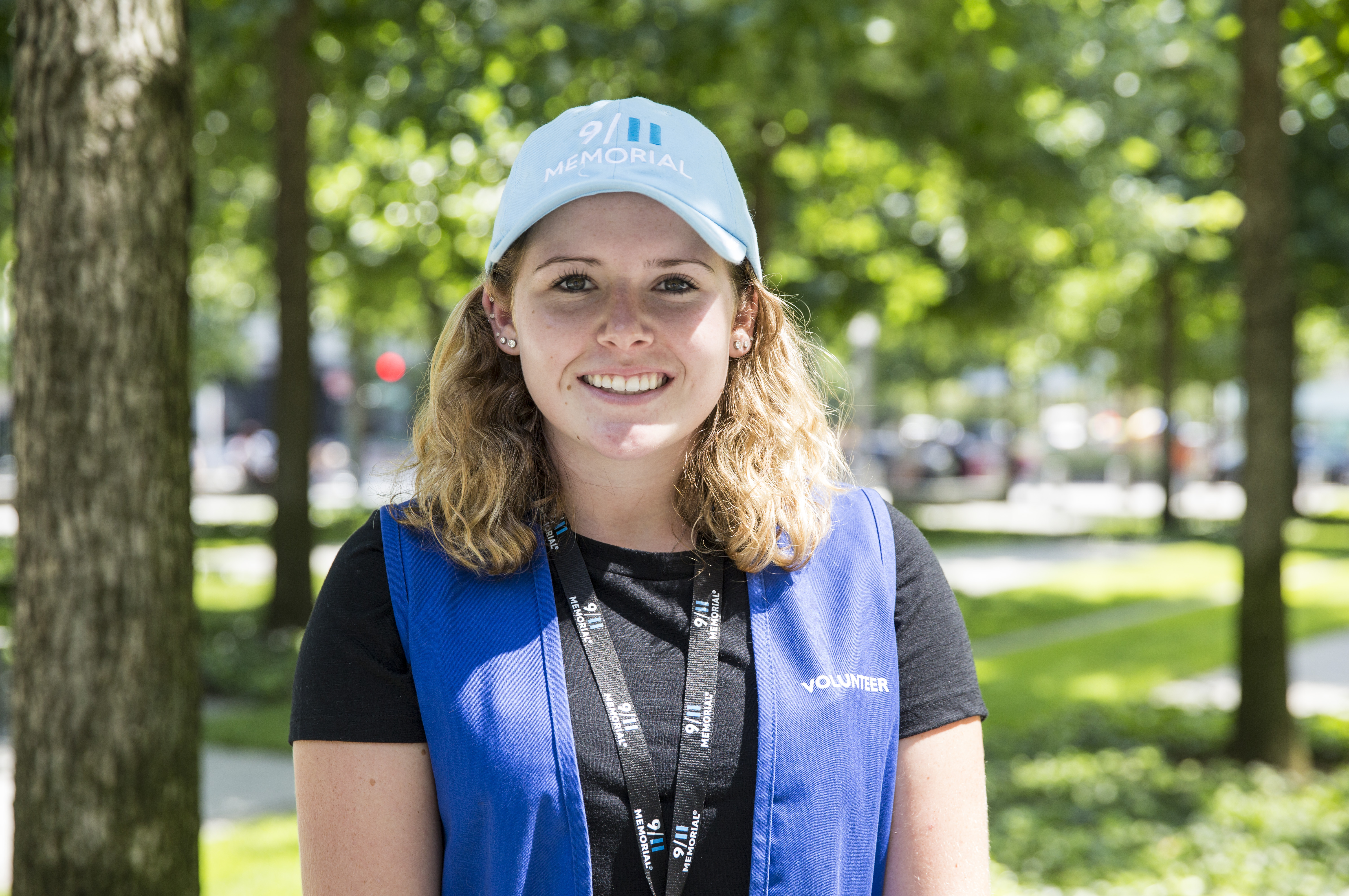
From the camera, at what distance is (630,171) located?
174 centimetres

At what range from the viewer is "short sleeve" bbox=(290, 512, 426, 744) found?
1638mm

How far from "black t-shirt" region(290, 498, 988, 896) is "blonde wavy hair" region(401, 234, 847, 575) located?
0.09 metres

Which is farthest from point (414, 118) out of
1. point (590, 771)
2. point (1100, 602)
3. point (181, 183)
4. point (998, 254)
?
point (1100, 602)

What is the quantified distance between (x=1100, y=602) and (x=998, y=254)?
3.86 m

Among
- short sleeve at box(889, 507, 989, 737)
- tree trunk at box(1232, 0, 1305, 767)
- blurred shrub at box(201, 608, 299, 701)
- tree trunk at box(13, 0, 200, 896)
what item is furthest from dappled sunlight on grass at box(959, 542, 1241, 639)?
short sleeve at box(889, 507, 989, 737)

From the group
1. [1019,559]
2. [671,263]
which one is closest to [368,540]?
[671,263]

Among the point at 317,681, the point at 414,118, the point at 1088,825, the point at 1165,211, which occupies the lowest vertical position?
the point at 1088,825

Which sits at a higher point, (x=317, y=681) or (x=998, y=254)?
(x=998, y=254)

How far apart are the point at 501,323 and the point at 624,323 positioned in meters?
Result: 0.27

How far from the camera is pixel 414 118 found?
6824mm

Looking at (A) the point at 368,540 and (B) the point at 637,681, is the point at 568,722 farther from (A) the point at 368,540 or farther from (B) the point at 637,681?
(A) the point at 368,540

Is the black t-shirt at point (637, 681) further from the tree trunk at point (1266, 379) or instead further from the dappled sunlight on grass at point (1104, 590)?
the dappled sunlight on grass at point (1104, 590)

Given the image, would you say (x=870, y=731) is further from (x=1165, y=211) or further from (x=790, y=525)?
(x=1165, y=211)

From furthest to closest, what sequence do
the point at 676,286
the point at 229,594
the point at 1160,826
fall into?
the point at 229,594 < the point at 1160,826 < the point at 676,286
